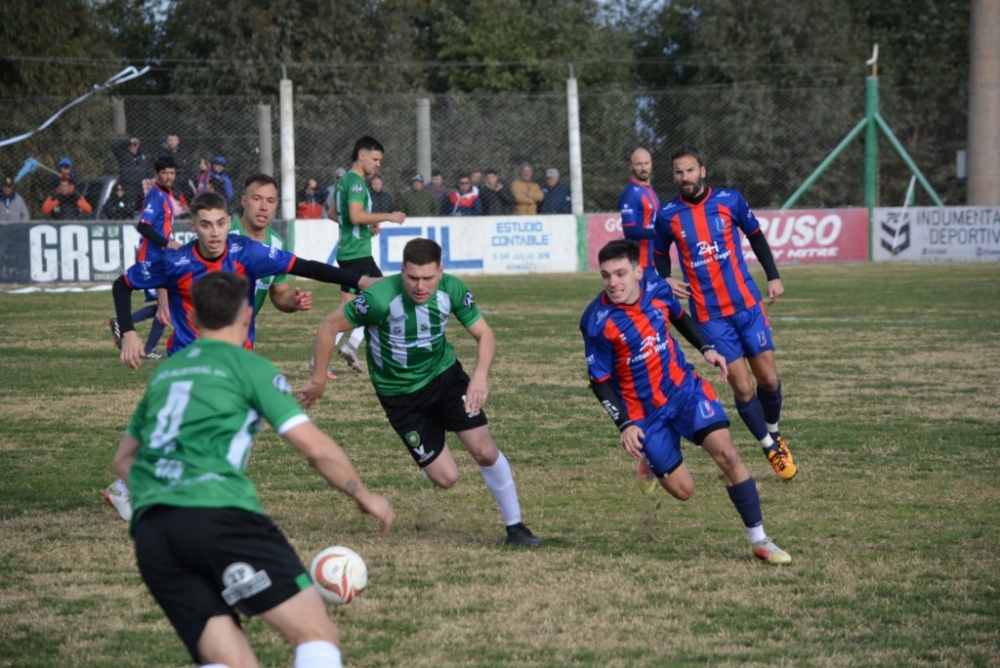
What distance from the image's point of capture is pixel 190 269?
737 centimetres

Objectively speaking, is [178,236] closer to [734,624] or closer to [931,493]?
[931,493]

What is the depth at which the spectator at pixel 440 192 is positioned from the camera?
24734 mm

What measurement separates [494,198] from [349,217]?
499 inches

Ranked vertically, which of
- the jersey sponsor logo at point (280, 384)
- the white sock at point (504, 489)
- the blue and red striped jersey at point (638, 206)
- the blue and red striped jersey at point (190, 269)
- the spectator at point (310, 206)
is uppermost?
the spectator at point (310, 206)

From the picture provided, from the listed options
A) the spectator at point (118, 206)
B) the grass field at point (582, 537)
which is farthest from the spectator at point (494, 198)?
the grass field at point (582, 537)

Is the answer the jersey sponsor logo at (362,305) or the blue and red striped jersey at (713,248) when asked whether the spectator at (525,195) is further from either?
the jersey sponsor logo at (362,305)

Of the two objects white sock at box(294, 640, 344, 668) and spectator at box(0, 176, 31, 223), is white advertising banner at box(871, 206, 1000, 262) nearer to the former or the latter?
spectator at box(0, 176, 31, 223)

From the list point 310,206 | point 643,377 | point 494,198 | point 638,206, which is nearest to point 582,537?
point 643,377

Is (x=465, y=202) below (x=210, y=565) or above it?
above

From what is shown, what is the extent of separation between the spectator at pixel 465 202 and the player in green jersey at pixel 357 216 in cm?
1201

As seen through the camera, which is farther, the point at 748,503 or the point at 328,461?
the point at 748,503

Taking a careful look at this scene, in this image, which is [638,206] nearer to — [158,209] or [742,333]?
[158,209]

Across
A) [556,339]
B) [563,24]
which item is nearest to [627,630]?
[556,339]

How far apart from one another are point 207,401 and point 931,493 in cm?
514
